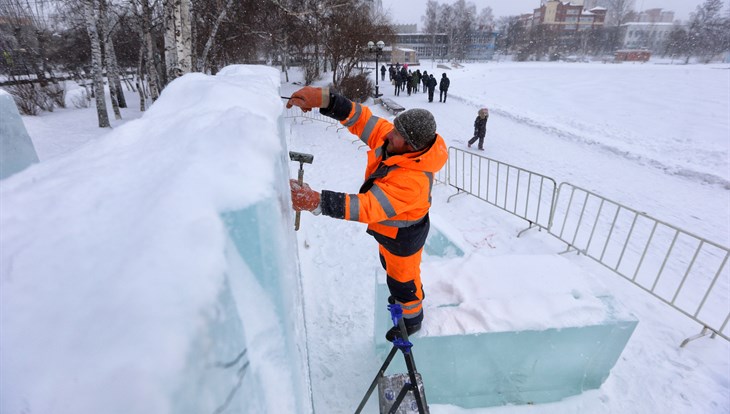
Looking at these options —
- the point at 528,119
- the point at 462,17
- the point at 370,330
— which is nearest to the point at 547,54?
the point at 462,17

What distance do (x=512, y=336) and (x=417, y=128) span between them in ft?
5.22

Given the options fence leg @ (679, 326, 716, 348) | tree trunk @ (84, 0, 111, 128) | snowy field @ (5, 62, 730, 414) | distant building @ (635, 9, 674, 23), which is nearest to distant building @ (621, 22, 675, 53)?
distant building @ (635, 9, 674, 23)

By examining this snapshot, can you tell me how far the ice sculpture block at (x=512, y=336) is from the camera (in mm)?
2514

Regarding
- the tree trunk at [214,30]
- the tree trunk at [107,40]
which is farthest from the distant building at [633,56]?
the tree trunk at [107,40]

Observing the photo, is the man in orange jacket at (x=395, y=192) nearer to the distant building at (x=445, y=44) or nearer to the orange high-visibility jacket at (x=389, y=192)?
the orange high-visibility jacket at (x=389, y=192)

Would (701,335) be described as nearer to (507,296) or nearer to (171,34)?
(507,296)

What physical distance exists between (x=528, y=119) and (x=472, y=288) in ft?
47.2

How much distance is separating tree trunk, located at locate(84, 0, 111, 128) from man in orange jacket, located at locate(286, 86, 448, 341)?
38.5 ft

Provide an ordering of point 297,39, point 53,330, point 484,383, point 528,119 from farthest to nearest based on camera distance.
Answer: point 297,39 → point 528,119 → point 484,383 → point 53,330

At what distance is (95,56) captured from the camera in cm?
1139

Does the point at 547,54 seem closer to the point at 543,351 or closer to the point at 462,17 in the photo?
the point at 462,17

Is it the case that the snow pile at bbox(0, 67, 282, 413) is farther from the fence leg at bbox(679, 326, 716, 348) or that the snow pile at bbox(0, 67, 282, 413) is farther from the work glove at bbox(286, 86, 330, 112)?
the fence leg at bbox(679, 326, 716, 348)

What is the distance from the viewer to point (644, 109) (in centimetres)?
1905

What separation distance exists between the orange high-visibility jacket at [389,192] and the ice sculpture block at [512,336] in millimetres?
743
